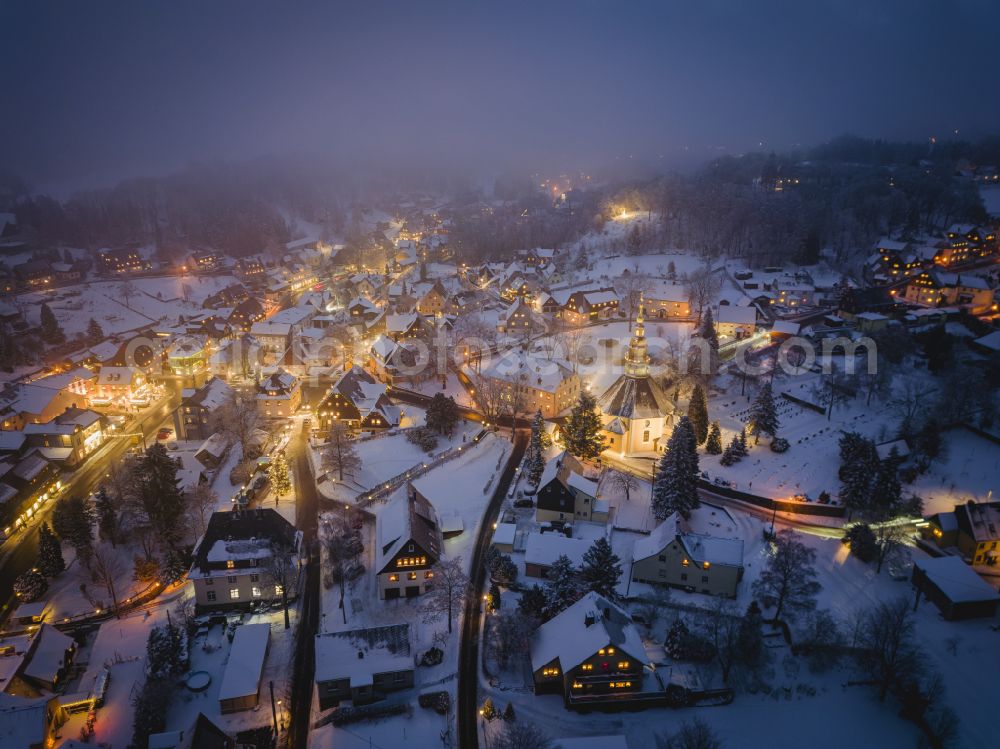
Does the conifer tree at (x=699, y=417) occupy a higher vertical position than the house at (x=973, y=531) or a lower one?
higher

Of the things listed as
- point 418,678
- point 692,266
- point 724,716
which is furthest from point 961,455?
point 692,266

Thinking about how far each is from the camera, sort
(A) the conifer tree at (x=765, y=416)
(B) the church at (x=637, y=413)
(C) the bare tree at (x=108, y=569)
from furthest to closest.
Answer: (B) the church at (x=637, y=413) → (A) the conifer tree at (x=765, y=416) → (C) the bare tree at (x=108, y=569)

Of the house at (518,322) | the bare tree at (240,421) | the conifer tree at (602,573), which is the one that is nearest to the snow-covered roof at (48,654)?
the bare tree at (240,421)

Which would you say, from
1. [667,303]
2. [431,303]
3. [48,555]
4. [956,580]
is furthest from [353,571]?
[431,303]

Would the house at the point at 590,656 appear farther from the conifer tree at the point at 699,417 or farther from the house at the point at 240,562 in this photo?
the conifer tree at the point at 699,417

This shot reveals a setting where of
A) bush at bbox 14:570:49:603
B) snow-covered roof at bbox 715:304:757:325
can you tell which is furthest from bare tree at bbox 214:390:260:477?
snow-covered roof at bbox 715:304:757:325

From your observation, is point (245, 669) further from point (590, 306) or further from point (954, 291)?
point (954, 291)
